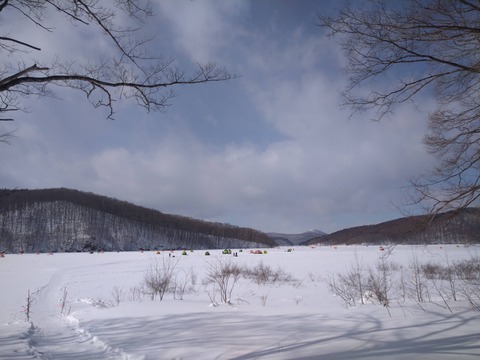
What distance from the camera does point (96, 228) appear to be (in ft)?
325

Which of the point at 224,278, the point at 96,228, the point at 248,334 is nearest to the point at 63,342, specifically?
the point at 248,334

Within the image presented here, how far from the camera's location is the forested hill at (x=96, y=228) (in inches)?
3457

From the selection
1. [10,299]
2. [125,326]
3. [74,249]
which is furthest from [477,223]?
[74,249]

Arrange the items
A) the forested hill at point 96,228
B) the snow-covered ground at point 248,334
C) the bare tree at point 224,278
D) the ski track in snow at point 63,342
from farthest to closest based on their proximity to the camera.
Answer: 1. the forested hill at point 96,228
2. the bare tree at point 224,278
3. the ski track in snow at point 63,342
4. the snow-covered ground at point 248,334

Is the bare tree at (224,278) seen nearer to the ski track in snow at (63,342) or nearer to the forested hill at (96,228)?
the ski track in snow at (63,342)

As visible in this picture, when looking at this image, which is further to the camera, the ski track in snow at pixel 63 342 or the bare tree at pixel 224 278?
the bare tree at pixel 224 278

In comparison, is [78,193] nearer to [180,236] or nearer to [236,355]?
[180,236]

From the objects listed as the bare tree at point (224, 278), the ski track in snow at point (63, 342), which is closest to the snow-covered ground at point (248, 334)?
the ski track in snow at point (63, 342)

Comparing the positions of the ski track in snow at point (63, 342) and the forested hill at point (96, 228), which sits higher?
the forested hill at point (96, 228)

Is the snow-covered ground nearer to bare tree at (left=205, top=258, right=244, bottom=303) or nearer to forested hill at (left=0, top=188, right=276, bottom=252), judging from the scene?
bare tree at (left=205, top=258, right=244, bottom=303)

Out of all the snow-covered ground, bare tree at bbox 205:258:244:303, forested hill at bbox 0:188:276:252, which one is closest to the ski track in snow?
the snow-covered ground

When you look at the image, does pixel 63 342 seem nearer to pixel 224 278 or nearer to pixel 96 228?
pixel 224 278

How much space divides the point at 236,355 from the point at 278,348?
0.47m

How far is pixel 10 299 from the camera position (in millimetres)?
10969
